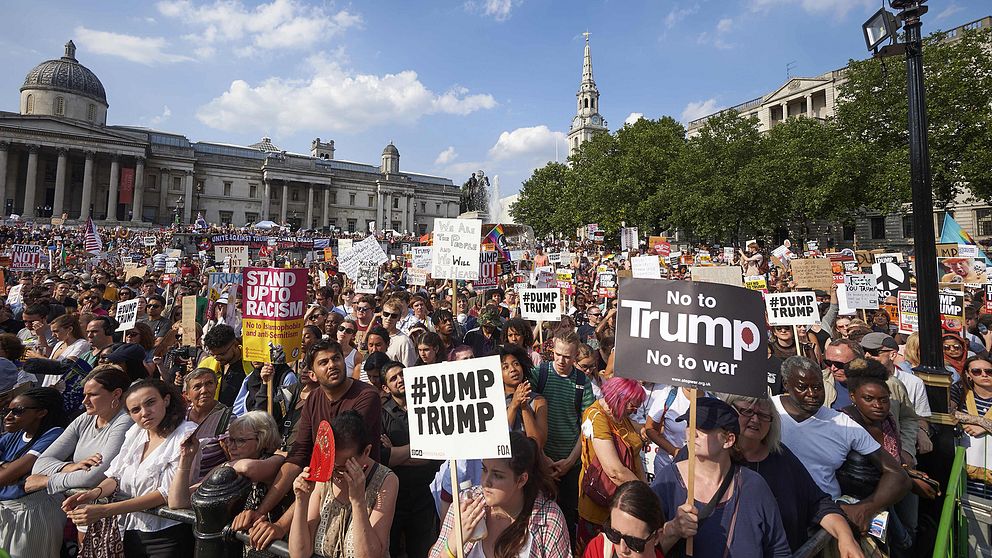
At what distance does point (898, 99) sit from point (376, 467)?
34976mm

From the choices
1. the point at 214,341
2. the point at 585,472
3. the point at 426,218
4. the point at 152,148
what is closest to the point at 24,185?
the point at 152,148

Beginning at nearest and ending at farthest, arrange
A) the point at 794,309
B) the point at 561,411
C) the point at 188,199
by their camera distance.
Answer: the point at 561,411 < the point at 794,309 < the point at 188,199

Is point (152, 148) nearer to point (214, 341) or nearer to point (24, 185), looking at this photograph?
point (24, 185)

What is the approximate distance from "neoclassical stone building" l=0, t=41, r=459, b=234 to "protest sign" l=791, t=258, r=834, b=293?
200 feet

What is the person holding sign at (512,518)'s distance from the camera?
254cm

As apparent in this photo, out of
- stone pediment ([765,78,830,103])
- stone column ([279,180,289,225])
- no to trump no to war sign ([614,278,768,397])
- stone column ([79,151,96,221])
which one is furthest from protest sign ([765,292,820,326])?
stone column ([279,180,289,225])

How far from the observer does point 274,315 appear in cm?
521

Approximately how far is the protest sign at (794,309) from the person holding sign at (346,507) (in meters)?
5.75

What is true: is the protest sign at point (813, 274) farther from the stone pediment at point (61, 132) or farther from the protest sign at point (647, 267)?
the stone pediment at point (61, 132)

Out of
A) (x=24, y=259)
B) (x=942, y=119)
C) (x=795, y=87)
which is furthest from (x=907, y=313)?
(x=795, y=87)

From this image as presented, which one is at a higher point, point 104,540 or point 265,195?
point 265,195

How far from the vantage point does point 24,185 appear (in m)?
62.0

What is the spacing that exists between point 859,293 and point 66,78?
85.9 meters

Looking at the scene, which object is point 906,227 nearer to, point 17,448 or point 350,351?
point 350,351
